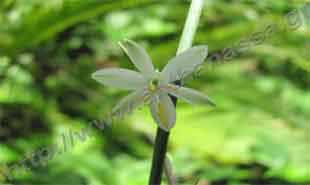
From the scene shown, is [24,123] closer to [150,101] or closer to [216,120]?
[216,120]

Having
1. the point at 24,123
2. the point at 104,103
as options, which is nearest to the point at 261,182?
the point at 104,103

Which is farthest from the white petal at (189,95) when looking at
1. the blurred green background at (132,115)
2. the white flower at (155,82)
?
the blurred green background at (132,115)

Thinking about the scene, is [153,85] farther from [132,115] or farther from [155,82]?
[132,115]

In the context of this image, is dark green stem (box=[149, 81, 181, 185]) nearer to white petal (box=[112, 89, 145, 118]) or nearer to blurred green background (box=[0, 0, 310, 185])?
white petal (box=[112, 89, 145, 118])

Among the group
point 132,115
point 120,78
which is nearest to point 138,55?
point 120,78

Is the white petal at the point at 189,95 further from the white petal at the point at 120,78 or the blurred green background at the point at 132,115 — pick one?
the blurred green background at the point at 132,115

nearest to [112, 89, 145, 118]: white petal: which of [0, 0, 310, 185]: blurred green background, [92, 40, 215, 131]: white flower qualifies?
[92, 40, 215, 131]: white flower
